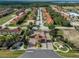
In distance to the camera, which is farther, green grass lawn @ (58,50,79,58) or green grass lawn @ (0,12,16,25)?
green grass lawn @ (0,12,16,25)

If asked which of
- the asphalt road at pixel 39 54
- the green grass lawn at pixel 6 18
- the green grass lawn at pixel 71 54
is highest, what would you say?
the green grass lawn at pixel 6 18

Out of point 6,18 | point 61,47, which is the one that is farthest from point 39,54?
point 6,18

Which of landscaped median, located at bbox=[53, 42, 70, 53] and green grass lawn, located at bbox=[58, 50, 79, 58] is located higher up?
landscaped median, located at bbox=[53, 42, 70, 53]

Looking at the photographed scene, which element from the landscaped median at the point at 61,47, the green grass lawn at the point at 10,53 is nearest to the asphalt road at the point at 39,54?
the green grass lawn at the point at 10,53

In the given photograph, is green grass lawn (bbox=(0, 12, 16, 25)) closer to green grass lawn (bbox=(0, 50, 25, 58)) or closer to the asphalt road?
green grass lawn (bbox=(0, 50, 25, 58))

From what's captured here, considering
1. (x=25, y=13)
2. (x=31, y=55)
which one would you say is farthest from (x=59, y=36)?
(x=25, y=13)

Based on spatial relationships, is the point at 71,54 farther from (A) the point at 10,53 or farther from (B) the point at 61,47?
(A) the point at 10,53

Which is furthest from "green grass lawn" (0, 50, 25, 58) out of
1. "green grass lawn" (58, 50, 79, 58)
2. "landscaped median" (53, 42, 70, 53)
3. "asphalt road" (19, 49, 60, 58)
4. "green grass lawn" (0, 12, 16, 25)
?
"green grass lawn" (0, 12, 16, 25)

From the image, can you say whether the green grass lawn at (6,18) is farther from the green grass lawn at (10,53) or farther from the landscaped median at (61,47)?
the landscaped median at (61,47)

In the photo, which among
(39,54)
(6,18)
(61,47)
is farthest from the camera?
(6,18)
